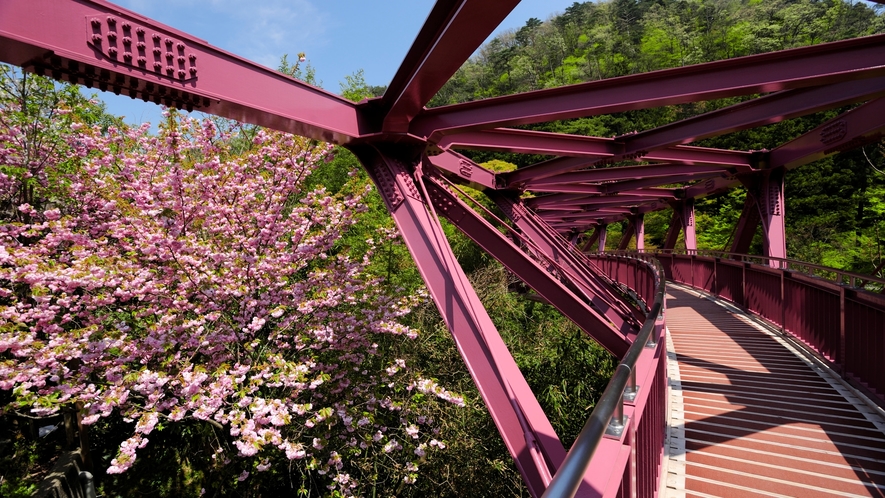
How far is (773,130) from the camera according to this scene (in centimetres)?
3156

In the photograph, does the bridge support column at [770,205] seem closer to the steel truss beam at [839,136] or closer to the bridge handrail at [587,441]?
the steel truss beam at [839,136]

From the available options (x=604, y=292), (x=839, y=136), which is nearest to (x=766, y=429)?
(x=604, y=292)

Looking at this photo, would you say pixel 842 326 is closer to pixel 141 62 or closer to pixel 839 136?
pixel 839 136

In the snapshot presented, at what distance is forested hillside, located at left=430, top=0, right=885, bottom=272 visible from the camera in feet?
84.2

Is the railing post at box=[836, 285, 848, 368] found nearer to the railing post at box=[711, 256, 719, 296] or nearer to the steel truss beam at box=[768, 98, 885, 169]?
the steel truss beam at box=[768, 98, 885, 169]

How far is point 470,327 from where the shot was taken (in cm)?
433

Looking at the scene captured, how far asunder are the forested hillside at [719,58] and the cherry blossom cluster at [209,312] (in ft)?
56.1

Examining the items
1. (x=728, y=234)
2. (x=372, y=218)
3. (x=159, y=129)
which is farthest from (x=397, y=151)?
(x=728, y=234)

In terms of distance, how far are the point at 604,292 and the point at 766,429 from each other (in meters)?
4.05

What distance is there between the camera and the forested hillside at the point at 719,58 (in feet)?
84.2

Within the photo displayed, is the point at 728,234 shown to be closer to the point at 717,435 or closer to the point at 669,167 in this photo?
the point at 669,167

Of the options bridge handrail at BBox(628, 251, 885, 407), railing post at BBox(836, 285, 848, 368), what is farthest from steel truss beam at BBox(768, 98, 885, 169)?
railing post at BBox(836, 285, 848, 368)

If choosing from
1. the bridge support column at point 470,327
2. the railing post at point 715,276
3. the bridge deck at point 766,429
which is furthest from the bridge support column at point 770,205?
the bridge support column at point 470,327

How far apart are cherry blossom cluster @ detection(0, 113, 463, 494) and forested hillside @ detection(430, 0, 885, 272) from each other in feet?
56.1
